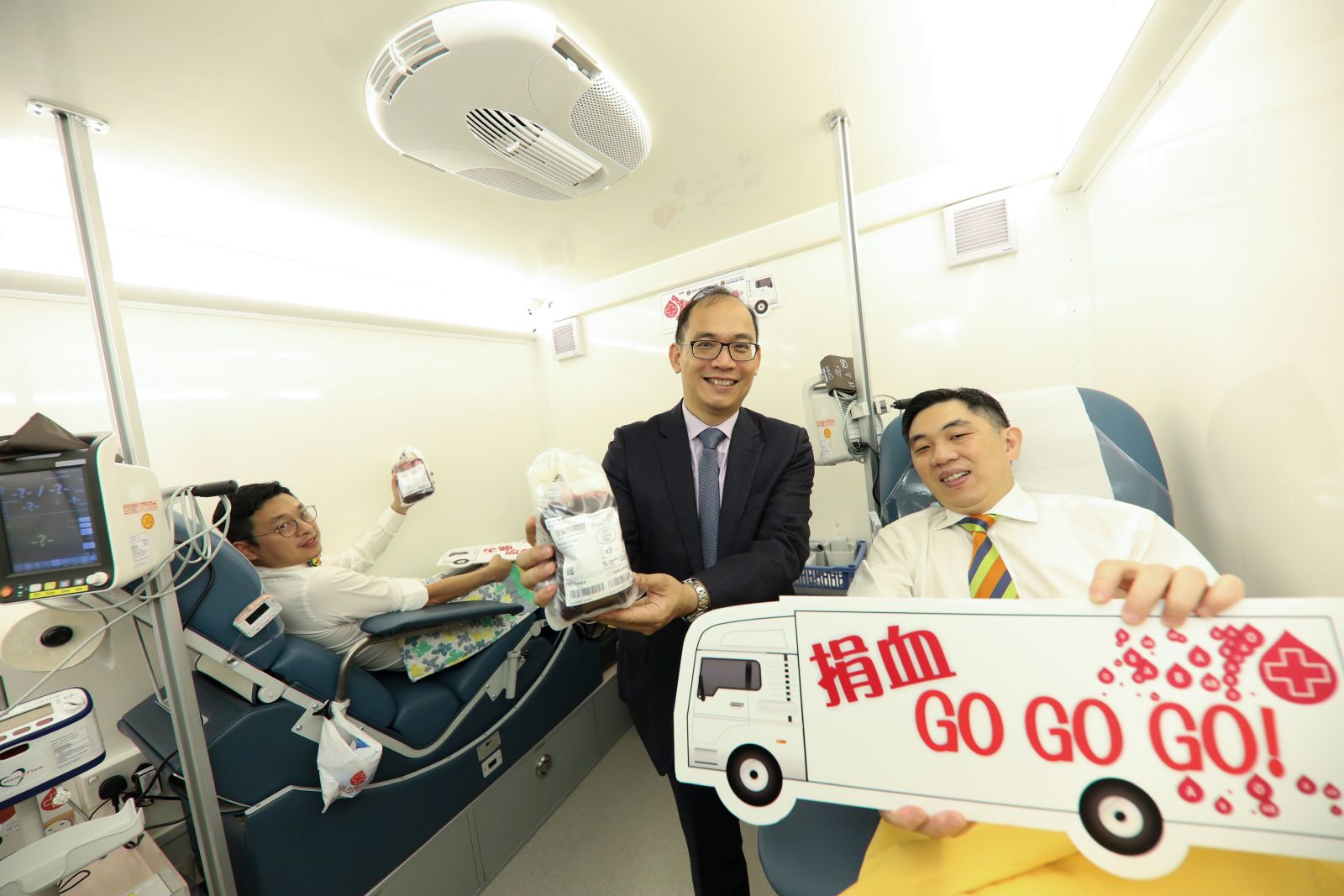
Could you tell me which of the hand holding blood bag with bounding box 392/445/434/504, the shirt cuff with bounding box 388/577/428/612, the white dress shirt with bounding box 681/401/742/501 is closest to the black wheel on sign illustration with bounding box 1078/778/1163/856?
the white dress shirt with bounding box 681/401/742/501

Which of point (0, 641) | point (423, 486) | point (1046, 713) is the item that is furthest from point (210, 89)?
point (1046, 713)

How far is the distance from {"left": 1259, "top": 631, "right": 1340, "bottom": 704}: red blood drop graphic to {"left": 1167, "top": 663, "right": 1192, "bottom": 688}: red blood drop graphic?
0.07 meters

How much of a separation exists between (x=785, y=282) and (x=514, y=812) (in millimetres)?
2692

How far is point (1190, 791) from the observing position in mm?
513

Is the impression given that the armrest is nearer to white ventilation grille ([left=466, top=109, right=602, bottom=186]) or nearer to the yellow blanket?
the yellow blanket

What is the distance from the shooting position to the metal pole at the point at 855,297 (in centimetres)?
168

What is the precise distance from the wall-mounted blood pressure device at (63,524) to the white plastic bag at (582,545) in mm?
1010

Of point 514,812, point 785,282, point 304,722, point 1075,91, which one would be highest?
point 1075,91

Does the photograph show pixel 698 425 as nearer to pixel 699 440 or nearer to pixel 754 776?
pixel 699 440

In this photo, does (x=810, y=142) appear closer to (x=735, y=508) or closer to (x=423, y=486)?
(x=735, y=508)

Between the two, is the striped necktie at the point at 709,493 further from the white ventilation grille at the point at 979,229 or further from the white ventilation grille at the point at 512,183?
the white ventilation grille at the point at 979,229

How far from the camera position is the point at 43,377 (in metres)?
1.54

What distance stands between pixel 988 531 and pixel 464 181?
2075mm

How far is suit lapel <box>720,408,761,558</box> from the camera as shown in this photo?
1.19 meters
